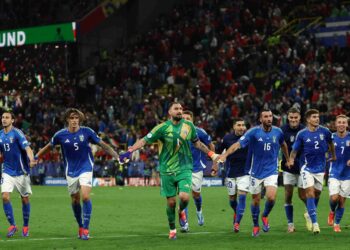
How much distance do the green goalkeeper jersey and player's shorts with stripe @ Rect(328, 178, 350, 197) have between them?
3.60 metres

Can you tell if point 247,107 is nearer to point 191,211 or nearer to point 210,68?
point 210,68

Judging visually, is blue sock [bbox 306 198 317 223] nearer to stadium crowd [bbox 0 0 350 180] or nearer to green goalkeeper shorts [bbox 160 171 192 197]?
green goalkeeper shorts [bbox 160 171 192 197]

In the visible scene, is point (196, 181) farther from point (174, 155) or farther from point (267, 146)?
point (174, 155)

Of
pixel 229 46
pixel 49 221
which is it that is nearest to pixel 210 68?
pixel 229 46

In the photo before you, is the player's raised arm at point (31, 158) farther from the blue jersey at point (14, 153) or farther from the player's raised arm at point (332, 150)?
the player's raised arm at point (332, 150)

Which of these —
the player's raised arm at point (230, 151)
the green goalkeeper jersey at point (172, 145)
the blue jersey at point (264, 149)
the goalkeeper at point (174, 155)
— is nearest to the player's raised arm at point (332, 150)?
the blue jersey at point (264, 149)

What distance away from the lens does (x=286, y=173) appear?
61.7 ft

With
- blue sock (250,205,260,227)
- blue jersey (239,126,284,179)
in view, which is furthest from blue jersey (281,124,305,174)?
blue sock (250,205,260,227)

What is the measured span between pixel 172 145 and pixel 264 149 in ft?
6.72

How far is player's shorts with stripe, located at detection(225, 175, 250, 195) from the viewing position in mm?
19062

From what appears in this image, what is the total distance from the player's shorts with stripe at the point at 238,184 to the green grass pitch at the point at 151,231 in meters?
0.87

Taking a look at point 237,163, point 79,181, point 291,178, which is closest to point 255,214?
point 291,178

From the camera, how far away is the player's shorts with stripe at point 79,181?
55.4 ft

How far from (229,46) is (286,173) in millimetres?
29816
